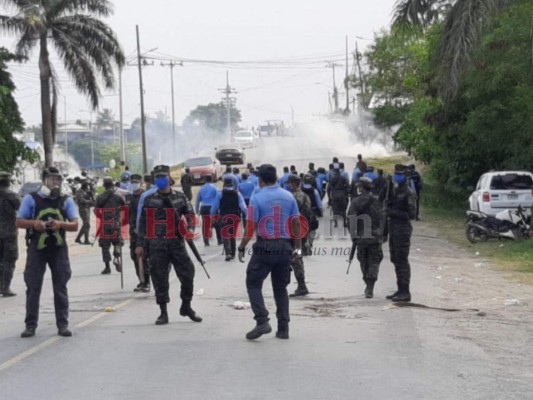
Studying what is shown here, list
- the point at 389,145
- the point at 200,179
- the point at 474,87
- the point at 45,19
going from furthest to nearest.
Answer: the point at 389,145
the point at 200,179
the point at 45,19
the point at 474,87

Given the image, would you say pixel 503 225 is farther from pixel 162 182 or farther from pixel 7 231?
pixel 162 182

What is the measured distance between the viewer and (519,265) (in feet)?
70.8

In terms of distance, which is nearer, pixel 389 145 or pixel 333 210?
pixel 333 210

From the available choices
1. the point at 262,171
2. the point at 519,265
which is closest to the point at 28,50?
the point at 519,265

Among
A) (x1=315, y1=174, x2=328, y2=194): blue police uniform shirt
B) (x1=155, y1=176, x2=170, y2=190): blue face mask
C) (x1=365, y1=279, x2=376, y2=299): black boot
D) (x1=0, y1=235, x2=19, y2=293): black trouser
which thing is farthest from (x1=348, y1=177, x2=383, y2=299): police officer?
(x1=315, y1=174, x2=328, y2=194): blue police uniform shirt

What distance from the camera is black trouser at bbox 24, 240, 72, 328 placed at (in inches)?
449

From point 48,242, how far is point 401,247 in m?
5.58

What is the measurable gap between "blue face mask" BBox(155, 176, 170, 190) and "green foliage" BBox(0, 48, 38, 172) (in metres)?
29.4

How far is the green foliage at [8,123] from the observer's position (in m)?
41.3

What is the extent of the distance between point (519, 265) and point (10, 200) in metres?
10.9

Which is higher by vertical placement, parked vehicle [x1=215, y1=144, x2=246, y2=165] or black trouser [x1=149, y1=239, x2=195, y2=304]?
parked vehicle [x1=215, y1=144, x2=246, y2=165]

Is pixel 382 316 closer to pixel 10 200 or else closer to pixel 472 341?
pixel 472 341

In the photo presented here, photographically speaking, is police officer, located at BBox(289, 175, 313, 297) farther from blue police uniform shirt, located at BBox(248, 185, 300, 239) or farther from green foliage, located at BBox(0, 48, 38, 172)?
green foliage, located at BBox(0, 48, 38, 172)

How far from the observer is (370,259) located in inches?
604
